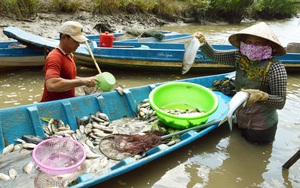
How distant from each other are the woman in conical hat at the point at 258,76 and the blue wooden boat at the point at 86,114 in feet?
2.26

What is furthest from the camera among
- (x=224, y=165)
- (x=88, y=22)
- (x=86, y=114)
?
(x=88, y=22)

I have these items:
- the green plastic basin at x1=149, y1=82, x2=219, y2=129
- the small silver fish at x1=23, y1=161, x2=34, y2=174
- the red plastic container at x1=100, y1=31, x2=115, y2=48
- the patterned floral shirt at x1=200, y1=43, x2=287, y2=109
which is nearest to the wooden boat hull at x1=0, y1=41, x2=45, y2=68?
the red plastic container at x1=100, y1=31, x2=115, y2=48

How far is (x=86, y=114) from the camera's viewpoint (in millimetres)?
4656

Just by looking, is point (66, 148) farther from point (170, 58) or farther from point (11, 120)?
point (170, 58)

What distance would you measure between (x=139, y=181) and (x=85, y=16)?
12.4 m

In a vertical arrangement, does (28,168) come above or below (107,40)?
below

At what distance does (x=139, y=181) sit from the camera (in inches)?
154

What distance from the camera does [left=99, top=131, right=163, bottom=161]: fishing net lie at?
395 cm

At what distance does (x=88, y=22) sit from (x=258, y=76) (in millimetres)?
11670

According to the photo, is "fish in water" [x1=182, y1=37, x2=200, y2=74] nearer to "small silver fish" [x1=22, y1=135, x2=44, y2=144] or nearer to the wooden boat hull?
"small silver fish" [x1=22, y1=135, x2=44, y2=144]

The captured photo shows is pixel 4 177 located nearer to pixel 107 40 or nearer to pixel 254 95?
pixel 254 95

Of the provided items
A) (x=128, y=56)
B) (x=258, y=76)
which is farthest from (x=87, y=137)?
(x=128, y=56)

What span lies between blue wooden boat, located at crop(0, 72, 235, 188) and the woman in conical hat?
0.69 meters

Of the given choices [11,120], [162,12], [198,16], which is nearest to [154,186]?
[11,120]
